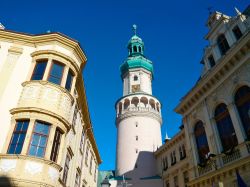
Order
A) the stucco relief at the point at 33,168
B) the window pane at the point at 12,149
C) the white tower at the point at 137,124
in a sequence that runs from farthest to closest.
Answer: the white tower at the point at 137,124 < the window pane at the point at 12,149 < the stucco relief at the point at 33,168

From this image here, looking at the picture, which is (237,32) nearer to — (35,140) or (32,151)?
(35,140)

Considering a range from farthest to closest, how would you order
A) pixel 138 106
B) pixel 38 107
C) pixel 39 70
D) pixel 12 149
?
pixel 138 106
pixel 39 70
pixel 38 107
pixel 12 149

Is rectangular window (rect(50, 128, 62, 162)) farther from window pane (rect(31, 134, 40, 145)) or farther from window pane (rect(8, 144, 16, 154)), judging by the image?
window pane (rect(8, 144, 16, 154))

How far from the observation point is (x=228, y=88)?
19.5 m

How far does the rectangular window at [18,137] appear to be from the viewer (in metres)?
13.3

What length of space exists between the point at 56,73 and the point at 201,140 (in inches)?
561

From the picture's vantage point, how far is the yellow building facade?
42.6 ft

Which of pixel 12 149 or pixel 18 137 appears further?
pixel 18 137

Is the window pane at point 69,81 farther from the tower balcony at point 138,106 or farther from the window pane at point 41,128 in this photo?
the tower balcony at point 138,106

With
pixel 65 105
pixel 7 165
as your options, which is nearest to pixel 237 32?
pixel 65 105

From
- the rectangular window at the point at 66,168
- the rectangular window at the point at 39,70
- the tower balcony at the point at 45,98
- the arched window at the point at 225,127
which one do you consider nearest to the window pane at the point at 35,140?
the tower balcony at the point at 45,98

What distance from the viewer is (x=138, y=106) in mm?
49188

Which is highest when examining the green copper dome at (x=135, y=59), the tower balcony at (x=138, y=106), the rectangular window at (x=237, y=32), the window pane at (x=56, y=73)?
the green copper dome at (x=135, y=59)

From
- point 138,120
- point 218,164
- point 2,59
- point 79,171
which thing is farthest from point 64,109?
point 138,120
